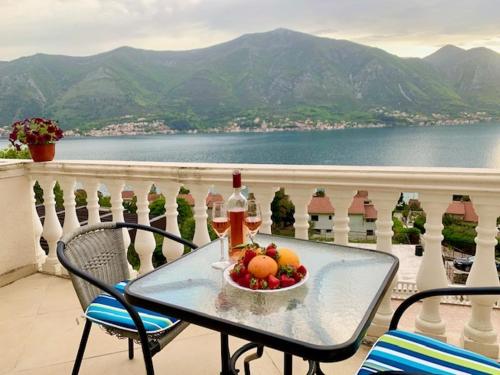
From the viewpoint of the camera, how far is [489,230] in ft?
5.91

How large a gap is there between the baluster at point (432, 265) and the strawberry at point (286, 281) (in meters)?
1.08

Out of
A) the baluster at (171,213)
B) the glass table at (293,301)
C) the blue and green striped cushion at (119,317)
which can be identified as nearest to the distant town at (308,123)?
the baluster at (171,213)

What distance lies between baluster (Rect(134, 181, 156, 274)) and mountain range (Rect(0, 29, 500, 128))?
899 cm

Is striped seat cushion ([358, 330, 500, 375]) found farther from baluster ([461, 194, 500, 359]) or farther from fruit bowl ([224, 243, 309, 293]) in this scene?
baluster ([461, 194, 500, 359])

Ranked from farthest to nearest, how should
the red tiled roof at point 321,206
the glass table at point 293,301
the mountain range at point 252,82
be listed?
the mountain range at point 252,82 < the red tiled roof at point 321,206 < the glass table at point 293,301

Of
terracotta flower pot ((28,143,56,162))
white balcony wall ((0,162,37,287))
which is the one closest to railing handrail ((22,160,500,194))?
terracotta flower pot ((28,143,56,162))

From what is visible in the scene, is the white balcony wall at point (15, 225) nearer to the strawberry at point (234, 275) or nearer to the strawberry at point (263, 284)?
the strawberry at point (234, 275)

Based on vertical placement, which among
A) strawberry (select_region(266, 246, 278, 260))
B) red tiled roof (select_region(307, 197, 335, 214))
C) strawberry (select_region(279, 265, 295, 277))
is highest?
strawberry (select_region(266, 246, 278, 260))

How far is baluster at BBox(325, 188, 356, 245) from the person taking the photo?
6.84 feet

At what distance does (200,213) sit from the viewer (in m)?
2.52

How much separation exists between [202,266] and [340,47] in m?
43.4

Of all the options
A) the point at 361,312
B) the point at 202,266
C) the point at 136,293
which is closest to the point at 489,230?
the point at 361,312

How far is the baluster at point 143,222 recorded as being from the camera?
2650 millimetres

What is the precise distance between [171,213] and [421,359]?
1786 millimetres
